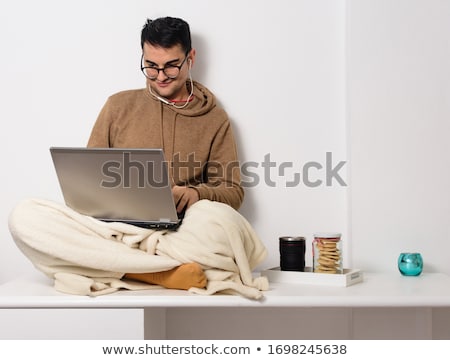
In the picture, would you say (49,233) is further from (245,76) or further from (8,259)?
(245,76)

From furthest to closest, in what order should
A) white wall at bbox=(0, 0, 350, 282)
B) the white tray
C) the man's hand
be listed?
1. white wall at bbox=(0, 0, 350, 282)
2. the man's hand
3. the white tray

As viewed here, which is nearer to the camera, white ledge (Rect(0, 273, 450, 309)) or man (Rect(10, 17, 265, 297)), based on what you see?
white ledge (Rect(0, 273, 450, 309))

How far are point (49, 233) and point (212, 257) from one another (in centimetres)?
37

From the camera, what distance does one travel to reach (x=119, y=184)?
1465 mm

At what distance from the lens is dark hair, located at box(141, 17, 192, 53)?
6.03ft

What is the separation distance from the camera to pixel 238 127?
1966 millimetres

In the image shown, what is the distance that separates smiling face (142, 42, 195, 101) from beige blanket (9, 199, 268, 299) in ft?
1.69

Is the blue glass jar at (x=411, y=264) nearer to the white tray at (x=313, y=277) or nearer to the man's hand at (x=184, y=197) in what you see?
the white tray at (x=313, y=277)

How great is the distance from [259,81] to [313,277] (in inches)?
26.1

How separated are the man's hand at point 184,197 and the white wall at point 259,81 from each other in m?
0.28

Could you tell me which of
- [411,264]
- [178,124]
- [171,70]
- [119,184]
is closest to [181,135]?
[178,124]

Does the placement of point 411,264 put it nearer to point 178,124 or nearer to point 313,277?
point 313,277

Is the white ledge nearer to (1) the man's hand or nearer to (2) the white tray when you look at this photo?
(2) the white tray

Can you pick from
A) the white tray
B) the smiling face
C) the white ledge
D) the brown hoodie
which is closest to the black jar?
the white tray
